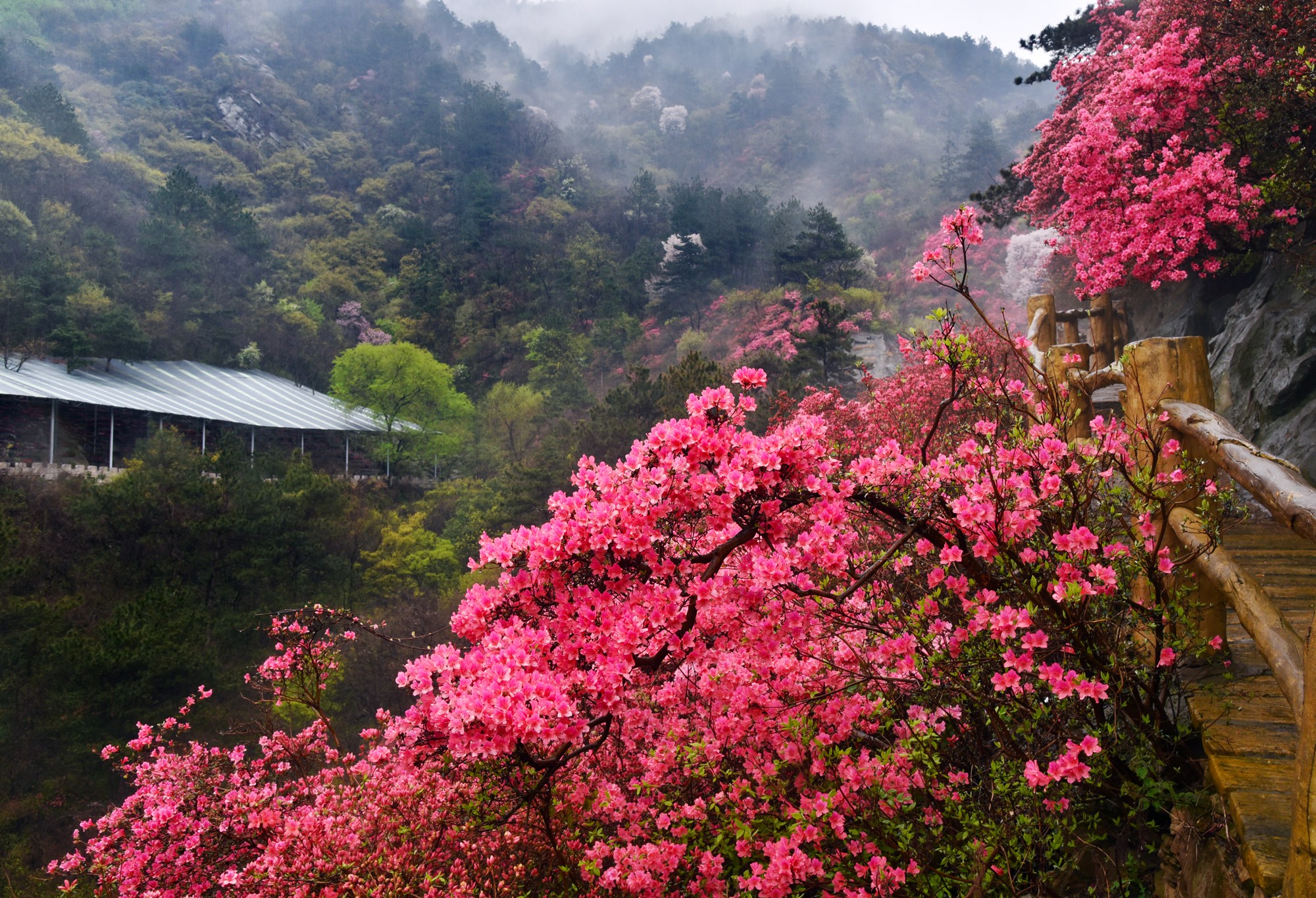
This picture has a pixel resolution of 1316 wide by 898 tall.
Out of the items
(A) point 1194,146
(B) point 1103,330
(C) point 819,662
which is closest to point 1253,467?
(C) point 819,662

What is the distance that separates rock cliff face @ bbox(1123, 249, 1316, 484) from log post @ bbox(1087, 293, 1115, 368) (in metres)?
0.85

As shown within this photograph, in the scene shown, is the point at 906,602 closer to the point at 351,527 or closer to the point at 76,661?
the point at 76,661

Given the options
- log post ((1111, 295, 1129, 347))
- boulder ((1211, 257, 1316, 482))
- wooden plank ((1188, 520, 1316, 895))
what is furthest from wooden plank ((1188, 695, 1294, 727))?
log post ((1111, 295, 1129, 347))

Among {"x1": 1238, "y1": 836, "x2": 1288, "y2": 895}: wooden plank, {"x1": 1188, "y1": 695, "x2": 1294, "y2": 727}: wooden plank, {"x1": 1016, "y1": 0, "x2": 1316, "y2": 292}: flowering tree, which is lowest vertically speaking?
{"x1": 1238, "y1": 836, "x2": 1288, "y2": 895}: wooden plank

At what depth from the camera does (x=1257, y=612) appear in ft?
6.38

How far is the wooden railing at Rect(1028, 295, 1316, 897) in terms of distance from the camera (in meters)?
1.52

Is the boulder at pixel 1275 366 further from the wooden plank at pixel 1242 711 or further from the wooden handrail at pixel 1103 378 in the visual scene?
the wooden plank at pixel 1242 711

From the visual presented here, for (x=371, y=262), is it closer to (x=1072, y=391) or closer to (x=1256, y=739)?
(x=1072, y=391)

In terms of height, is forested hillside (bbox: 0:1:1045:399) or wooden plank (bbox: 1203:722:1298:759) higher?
forested hillside (bbox: 0:1:1045:399)

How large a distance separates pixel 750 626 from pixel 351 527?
18276mm

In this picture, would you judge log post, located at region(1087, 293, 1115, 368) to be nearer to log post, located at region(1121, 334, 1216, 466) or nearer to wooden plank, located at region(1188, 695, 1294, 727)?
log post, located at region(1121, 334, 1216, 466)

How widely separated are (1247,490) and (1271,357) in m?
4.00

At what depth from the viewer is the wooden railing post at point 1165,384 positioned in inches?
101

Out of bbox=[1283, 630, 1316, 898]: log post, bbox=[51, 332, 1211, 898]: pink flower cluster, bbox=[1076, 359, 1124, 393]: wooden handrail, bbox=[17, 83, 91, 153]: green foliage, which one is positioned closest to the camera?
bbox=[1283, 630, 1316, 898]: log post
